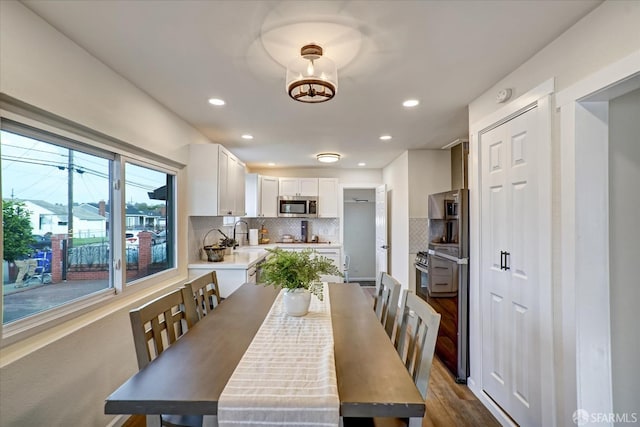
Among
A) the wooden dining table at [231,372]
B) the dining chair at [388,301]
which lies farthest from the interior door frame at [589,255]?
the wooden dining table at [231,372]

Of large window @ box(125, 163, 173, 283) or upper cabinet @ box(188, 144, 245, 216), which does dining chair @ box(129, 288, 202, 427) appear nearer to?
large window @ box(125, 163, 173, 283)

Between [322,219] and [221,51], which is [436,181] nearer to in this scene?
[322,219]

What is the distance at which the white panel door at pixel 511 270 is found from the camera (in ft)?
6.02

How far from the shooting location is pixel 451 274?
106 inches

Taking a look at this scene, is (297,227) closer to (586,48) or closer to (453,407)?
(453,407)

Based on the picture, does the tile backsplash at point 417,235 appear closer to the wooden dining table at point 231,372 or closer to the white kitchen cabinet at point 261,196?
the white kitchen cabinet at point 261,196

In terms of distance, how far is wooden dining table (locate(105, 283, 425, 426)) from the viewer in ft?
3.18

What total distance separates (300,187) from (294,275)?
4135 mm

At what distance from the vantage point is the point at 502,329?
6.97 feet

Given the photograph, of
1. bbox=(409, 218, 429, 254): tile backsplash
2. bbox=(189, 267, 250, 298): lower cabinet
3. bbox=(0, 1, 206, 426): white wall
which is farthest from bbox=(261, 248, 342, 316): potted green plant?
bbox=(409, 218, 429, 254): tile backsplash

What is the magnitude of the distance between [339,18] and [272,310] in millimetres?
1696

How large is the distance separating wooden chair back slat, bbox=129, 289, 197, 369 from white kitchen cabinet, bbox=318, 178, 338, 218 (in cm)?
409

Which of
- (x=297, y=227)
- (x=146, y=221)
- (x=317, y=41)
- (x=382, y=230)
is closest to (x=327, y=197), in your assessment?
(x=297, y=227)

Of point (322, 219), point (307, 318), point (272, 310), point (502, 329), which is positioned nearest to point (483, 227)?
point (502, 329)
